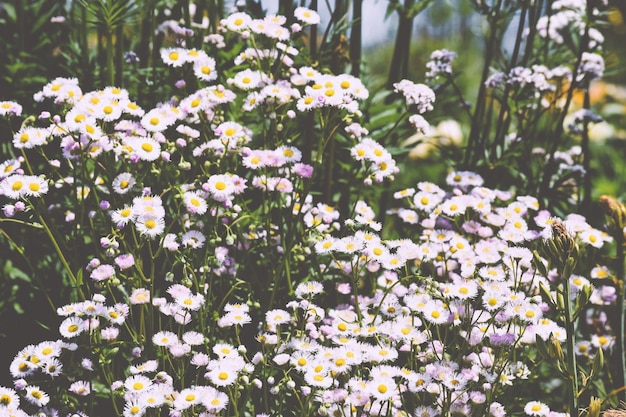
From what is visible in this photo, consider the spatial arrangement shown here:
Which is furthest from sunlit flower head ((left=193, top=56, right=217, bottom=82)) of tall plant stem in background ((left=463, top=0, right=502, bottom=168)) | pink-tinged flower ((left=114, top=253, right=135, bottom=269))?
tall plant stem in background ((left=463, top=0, right=502, bottom=168))

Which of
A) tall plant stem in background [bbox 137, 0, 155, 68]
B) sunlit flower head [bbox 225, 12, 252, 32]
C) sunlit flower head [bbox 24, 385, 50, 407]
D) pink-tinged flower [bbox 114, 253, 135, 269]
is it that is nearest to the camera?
sunlit flower head [bbox 24, 385, 50, 407]

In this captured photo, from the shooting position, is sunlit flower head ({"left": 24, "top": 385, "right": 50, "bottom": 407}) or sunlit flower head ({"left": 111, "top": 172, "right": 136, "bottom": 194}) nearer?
sunlit flower head ({"left": 24, "top": 385, "right": 50, "bottom": 407})

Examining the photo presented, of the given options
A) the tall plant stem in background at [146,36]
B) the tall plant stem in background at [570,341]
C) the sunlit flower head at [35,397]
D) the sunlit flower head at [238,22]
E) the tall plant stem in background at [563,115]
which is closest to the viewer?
the tall plant stem in background at [570,341]

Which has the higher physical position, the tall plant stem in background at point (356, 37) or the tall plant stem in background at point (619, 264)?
the tall plant stem in background at point (356, 37)

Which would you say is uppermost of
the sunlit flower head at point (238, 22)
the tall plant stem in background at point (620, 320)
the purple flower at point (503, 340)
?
the sunlit flower head at point (238, 22)

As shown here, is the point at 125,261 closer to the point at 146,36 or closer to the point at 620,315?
the point at 146,36

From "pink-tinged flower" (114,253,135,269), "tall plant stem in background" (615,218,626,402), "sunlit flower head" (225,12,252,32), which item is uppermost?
"sunlit flower head" (225,12,252,32)

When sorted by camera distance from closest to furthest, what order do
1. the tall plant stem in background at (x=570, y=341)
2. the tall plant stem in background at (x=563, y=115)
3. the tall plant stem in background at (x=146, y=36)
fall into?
the tall plant stem in background at (x=570, y=341)
the tall plant stem in background at (x=563, y=115)
the tall plant stem in background at (x=146, y=36)

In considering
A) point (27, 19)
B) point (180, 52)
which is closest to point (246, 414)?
point (180, 52)

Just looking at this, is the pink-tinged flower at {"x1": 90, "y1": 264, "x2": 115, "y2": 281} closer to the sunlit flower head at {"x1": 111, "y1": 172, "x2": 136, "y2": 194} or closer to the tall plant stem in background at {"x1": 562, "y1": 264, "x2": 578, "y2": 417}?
the sunlit flower head at {"x1": 111, "y1": 172, "x2": 136, "y2": 194}

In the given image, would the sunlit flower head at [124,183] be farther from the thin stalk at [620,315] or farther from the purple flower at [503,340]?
the thin stalk at [620,315]

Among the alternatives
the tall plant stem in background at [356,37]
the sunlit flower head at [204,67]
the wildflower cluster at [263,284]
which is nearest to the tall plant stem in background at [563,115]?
the wildflower cluster at [263,284]

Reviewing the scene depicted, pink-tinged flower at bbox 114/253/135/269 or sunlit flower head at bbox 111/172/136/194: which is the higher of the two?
sunlit flower head at bbox 111/172/136/194

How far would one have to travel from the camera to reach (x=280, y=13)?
2.13 m
